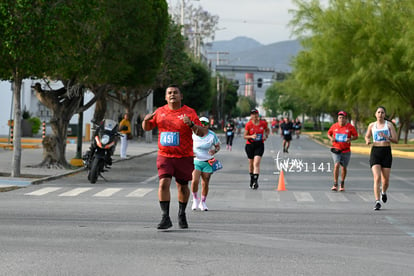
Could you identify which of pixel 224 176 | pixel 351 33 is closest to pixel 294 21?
pixel 351 33

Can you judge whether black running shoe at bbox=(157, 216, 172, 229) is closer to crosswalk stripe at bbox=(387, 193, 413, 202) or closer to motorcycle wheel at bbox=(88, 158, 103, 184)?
crosswalk stripe at bbox=(387, 193, 413, 202)

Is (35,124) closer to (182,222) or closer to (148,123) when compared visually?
(182,222)

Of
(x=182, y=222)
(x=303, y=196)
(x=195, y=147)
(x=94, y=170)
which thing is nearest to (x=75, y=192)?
(x=94, y=170)

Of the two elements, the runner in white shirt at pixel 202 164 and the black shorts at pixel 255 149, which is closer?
the runner in white shirt at pixel 202 164

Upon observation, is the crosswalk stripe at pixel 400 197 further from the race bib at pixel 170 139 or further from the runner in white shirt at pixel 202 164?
the race bib at pixel 170 139

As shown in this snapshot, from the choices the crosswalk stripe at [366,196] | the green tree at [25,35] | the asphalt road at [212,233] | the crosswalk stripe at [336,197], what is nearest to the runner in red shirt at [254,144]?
the asphalt road at [212,233]

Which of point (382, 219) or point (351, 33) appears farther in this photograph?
point (351, 33)

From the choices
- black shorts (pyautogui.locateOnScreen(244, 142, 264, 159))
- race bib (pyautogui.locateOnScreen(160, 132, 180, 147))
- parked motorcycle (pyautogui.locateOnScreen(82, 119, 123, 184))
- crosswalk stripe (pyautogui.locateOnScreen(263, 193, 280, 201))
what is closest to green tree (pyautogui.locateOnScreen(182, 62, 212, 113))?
parked motorcycle (pyautogui.locateOnScreen(82, 119, 123, 184))

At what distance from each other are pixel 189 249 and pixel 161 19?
22988mm

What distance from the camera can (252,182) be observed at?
20.3 m

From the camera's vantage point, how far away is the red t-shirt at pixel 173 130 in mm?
11367

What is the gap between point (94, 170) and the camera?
2150 cm

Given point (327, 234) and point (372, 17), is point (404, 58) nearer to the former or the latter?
point (372, 17)

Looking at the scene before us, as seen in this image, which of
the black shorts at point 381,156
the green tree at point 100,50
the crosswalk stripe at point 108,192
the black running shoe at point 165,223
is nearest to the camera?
the black running shoe at point 165,223
